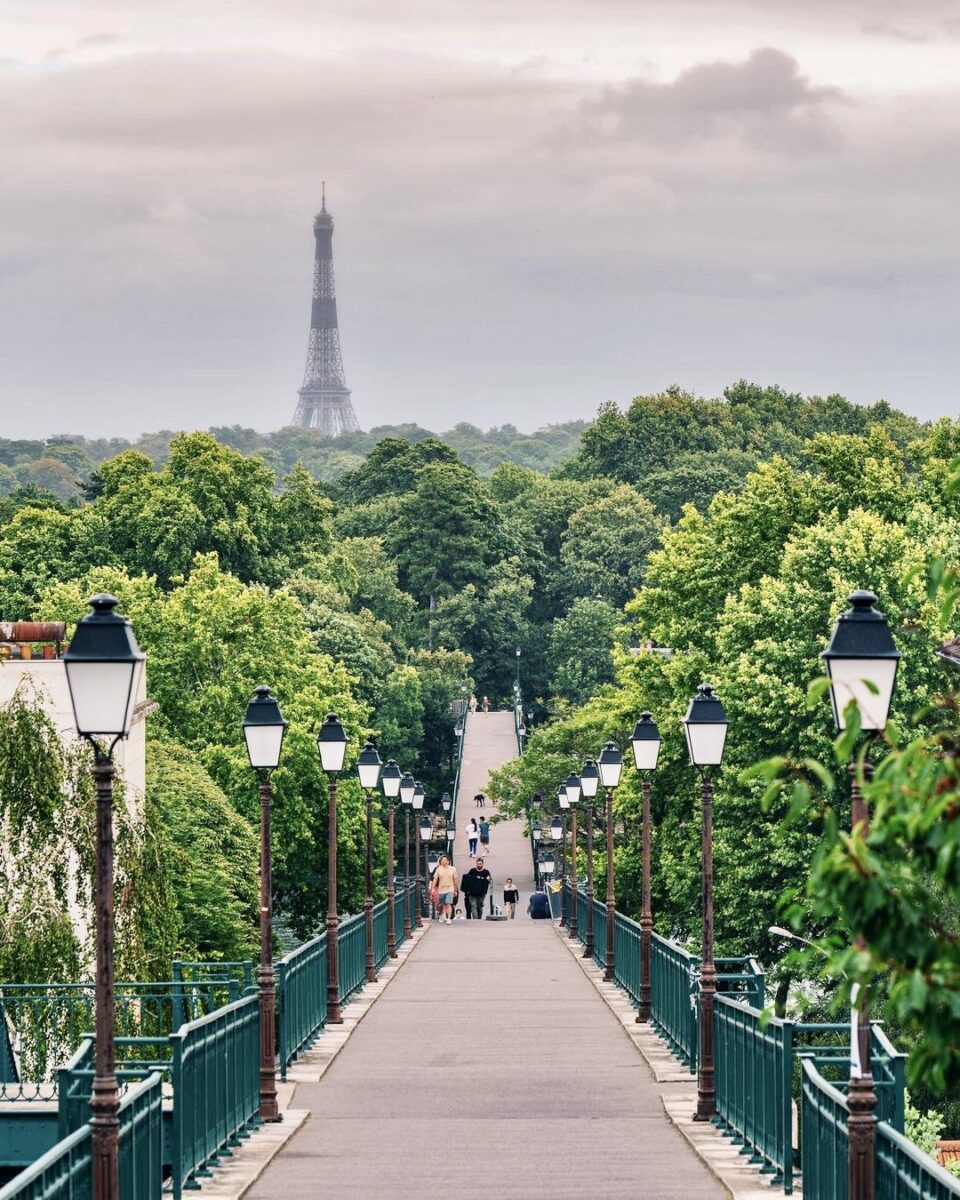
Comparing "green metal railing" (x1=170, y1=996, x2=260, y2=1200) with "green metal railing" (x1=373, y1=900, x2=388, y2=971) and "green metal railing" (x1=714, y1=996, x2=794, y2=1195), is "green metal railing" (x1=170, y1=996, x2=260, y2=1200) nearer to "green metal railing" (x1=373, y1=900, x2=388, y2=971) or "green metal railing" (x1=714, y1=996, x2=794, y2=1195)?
"green metal railing" (x1=714, y1=996, x2=794, y2=1195)

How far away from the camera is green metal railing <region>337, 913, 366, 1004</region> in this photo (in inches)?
1158

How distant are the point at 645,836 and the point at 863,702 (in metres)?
16.6

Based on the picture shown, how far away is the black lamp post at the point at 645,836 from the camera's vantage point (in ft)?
85.4

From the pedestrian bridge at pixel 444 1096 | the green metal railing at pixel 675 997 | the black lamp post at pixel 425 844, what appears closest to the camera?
the pedestrian bridge at pixel 444 1096

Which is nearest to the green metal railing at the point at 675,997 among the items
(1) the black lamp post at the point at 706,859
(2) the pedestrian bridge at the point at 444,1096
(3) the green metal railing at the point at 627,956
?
(2) the pedestrian bridge at the point at 444,1096

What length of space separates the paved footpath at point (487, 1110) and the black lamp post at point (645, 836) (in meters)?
0.63

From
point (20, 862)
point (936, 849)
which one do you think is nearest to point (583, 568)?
point (20, 862)

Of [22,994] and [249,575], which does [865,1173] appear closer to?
[22,994]

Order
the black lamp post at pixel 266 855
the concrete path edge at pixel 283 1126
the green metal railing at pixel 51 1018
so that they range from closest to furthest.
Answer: the concrete path edge at pixel 283 1126, the black lamp post at pixel 266 855, the green metal railing at pixel 51 1018

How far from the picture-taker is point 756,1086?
15.8 metres

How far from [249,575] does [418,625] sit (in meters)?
34.8

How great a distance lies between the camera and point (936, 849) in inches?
220

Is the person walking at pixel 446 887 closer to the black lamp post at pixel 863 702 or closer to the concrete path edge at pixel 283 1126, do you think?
the concrete path edge at pixel 283 1126

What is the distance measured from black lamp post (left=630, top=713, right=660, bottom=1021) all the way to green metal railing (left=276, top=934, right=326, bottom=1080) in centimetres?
389
